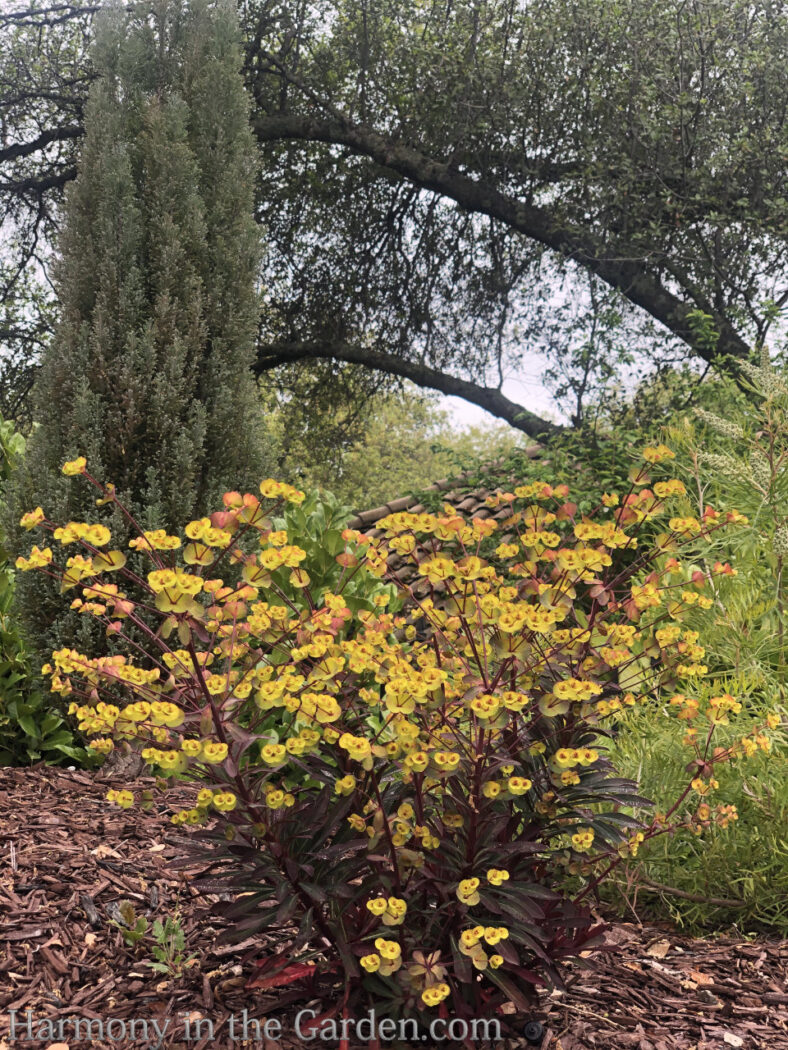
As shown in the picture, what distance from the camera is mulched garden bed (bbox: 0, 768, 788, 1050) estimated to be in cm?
213

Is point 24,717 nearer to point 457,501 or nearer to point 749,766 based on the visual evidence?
point 749,766

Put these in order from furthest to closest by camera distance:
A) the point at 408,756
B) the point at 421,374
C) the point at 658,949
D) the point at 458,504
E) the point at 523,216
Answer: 1. the point at 421,374
2. the point at 523,216
3. the point at 458,504
4. the point at 658,949
5. the point at 408,756

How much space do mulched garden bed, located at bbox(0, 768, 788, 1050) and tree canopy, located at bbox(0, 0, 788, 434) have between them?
5.50 metres

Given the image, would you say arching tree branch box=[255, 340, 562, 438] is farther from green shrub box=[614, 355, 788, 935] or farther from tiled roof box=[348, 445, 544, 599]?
green shrub box=[614, 355, 788, 935]

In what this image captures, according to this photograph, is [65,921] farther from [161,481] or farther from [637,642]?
[161,481]

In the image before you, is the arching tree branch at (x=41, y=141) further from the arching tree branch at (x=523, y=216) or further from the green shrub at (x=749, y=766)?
the green shrub at (x=749, y=766)

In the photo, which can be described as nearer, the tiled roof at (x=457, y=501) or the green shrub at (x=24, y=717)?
the green shrub at (x=24, y=717)

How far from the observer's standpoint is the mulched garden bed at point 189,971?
84.0 inches

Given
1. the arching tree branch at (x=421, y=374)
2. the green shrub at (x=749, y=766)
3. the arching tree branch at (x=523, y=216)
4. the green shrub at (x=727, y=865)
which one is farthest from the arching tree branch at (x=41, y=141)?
the green shrub at (x=727, y=865)

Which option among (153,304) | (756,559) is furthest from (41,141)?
(756,559)

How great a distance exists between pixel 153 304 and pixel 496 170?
17.1ft

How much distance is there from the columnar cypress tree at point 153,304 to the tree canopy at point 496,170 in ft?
12.8

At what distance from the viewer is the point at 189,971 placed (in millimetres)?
2268

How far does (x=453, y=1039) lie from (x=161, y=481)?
9.06 ft
